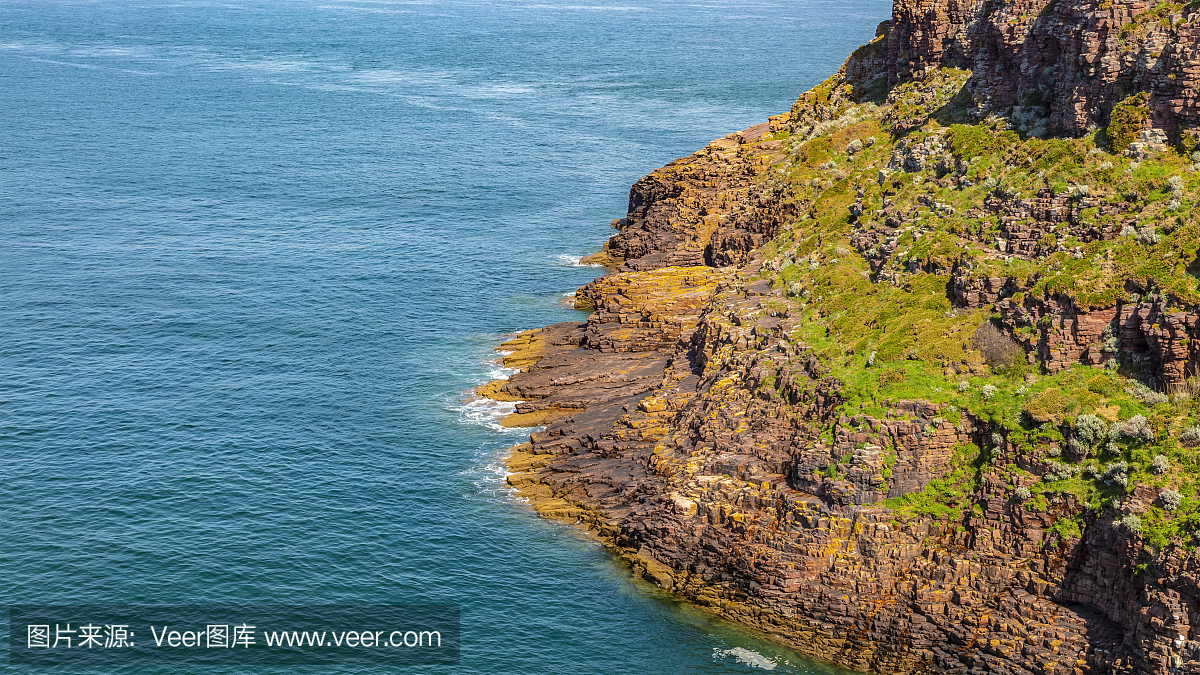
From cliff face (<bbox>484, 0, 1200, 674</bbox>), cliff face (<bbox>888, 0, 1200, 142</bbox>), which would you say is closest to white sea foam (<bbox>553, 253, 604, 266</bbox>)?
cliff face (<bbox>484, 0, 1200, 674</bbox>)

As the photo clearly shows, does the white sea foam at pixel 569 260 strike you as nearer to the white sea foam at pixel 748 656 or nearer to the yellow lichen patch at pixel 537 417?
the yellow lichen patch at pixel 537 417

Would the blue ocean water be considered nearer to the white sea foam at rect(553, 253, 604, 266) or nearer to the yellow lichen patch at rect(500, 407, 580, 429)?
the white sea foam at rect(553, 253, 604, 266)

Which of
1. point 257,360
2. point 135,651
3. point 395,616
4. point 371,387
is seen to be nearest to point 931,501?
point 395,616

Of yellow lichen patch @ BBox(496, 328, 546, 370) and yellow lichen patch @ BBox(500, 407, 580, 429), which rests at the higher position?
yellow lichen patch @ BBox(496, 328, 546, 370)

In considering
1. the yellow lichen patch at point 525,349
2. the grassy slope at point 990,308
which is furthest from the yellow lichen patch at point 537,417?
the grassy slope at point 990,308

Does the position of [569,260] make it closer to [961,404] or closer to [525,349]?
[525,349]

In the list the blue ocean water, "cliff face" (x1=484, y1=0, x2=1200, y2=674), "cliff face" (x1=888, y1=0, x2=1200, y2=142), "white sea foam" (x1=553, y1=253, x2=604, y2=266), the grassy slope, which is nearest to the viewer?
"cliff face" (x1=484, y1=0, x2=1200, y2=674)
